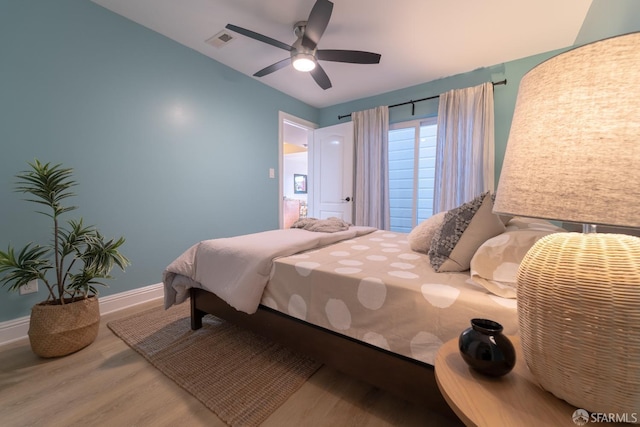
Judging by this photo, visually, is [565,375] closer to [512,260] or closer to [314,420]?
[512,260]

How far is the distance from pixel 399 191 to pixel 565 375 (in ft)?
11.6

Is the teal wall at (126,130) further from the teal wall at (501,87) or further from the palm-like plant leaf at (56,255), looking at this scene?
the teal wall at (501,87)

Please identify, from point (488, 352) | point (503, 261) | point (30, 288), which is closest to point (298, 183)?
point (30, 288)

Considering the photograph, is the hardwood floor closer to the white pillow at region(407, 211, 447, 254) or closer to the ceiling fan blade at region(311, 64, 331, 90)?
the white pillow at region(407, 211, 447, 254)

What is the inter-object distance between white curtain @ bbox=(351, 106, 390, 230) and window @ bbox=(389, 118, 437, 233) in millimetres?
236

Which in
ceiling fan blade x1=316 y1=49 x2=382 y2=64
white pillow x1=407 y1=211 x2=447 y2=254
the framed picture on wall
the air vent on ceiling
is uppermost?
the air vent on ceiling

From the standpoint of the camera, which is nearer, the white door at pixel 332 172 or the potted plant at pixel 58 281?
the potted plant at pixel 58 281

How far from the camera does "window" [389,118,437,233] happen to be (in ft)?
11.6

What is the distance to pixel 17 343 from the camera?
5.64 ft

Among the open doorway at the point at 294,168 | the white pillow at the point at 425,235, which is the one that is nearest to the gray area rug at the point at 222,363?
the white pillow at the point at 425,235

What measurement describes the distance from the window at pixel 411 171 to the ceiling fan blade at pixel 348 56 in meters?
1.62

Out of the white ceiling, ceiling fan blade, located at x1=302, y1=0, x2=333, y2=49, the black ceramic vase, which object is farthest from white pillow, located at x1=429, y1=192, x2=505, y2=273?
the white ceiling

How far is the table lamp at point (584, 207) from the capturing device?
401 mm

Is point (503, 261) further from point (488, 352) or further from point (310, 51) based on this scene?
point (310, 51)
